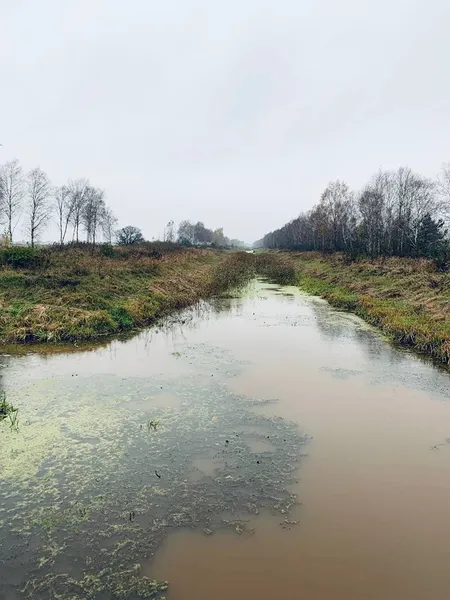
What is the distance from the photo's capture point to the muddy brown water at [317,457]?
3.92 metres

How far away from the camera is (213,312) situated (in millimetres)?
17625

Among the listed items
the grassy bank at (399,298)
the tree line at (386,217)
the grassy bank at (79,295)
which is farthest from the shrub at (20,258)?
the tree line at (386,217)

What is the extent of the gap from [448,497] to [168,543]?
3701 mm

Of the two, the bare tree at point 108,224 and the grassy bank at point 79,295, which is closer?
the grassy bank at point 79,295

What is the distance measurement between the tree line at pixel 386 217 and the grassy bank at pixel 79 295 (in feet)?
78.2

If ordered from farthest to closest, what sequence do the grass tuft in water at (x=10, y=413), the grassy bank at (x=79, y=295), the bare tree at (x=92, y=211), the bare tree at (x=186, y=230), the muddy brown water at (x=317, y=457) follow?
the bare tree at (x=186, y=230), the bare tree at (x=92, y=211), the grassy bank at (x=79, y=295), the grass tuft in water at (x=10, y=413), the muddy brown water at (x=317, y=457)

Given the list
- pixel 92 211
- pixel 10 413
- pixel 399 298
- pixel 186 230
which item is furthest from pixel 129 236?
pixel 186 230

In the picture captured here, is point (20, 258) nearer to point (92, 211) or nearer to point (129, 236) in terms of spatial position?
point (129, 236)

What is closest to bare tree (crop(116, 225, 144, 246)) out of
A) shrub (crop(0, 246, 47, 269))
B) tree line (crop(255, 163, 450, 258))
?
tree line (crop(255, 163, 450, 258))

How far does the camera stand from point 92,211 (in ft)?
187

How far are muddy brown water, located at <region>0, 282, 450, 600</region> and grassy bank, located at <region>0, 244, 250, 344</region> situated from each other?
1.58 metres

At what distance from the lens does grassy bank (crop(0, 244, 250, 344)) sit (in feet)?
41.1

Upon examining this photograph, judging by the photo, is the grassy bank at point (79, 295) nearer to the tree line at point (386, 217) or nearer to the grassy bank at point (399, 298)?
the grassy bank at point (399, 298)

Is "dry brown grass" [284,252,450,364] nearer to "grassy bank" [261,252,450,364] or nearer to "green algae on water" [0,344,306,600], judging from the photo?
"grassy bank" [261,252,450,364]
